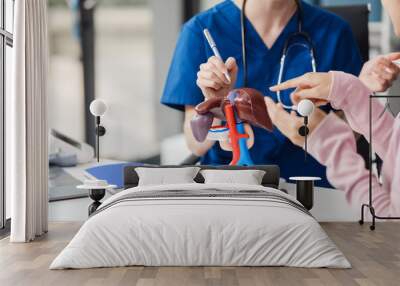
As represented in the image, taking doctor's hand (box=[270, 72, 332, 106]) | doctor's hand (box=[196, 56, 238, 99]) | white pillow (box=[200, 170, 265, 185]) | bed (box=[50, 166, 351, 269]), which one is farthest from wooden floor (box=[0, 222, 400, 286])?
doctor's hand (box=[196, 56, 238, 99])

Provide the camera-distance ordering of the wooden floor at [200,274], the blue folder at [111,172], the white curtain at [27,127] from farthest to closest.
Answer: the blue folder at [111,172] → the white curtain at [27,127] → the wooden floor at [200,274]

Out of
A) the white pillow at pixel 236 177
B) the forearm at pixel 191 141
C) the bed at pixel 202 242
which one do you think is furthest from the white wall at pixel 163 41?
the bed at pixel 202 242

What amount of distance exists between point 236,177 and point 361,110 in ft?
4.62

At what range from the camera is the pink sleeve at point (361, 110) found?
555cm

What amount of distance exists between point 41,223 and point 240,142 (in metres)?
1.94

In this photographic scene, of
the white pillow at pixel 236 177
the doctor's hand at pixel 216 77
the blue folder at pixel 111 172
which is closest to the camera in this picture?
the white pillow at pixel 236 177

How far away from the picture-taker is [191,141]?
568cm

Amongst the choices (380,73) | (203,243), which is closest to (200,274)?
(203,243)

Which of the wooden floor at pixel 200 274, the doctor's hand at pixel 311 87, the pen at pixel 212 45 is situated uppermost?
the pen at pixel 212 45

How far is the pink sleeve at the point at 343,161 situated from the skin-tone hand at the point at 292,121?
6 centimetres

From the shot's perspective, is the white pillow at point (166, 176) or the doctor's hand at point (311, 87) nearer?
the white pillow at point (166, 176)

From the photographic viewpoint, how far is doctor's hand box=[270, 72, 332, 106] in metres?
5.59

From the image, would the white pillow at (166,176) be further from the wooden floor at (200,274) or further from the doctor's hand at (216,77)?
the wooden floor at (200,274)

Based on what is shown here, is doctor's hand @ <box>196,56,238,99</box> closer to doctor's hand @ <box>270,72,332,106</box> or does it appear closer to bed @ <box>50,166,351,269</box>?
doctor's hand @ <box>270,72,332,106</box>
